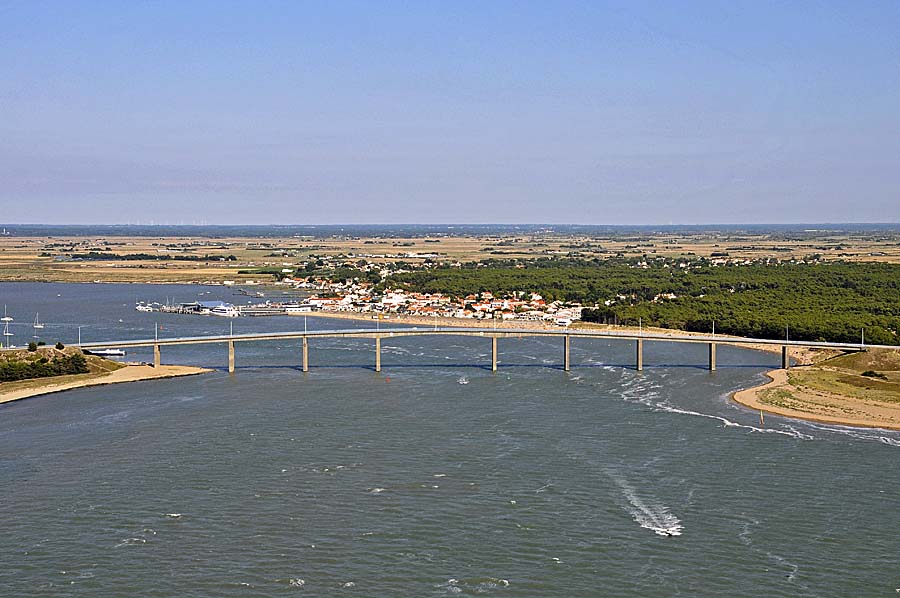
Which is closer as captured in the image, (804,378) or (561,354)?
(804,378)

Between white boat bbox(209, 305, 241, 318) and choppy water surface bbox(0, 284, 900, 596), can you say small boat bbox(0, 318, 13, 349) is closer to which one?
choppy water surface bbox(0, 284, 900, 596)

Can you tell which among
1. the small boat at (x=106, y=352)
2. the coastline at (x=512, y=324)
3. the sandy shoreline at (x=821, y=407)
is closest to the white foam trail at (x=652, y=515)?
the sandy shoreline at (x=821, y=407)

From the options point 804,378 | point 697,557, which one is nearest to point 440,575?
point 697,557

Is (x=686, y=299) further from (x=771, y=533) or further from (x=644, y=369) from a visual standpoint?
(x=771, y=533)

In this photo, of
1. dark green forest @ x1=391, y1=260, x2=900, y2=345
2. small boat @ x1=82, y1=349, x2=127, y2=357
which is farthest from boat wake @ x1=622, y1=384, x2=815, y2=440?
small boat @ x1=82, y1=349, x2=127, y2=357

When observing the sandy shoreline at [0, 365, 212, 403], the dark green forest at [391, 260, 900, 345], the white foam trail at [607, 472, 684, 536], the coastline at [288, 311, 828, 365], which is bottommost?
the white foam trail at [607, 472, 684, 536]

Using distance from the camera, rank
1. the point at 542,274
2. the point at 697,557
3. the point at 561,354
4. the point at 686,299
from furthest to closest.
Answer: the point at 542,274, the point at 686,299, the point at 561,354, the point at 697,557

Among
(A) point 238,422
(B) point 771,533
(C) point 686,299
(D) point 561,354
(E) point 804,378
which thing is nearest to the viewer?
(B) point 771,533
